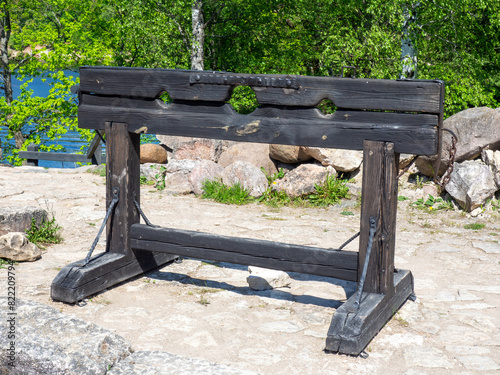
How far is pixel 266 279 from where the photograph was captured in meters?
4.86

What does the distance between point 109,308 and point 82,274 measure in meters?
0.36

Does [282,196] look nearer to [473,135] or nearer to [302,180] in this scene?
[302,180]

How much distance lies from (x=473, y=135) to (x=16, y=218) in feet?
19.8

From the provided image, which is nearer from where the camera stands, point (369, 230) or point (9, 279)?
point (369, 230)

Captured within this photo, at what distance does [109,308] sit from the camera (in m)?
4.34

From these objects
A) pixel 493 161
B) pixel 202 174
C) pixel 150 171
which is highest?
pixel 493 161

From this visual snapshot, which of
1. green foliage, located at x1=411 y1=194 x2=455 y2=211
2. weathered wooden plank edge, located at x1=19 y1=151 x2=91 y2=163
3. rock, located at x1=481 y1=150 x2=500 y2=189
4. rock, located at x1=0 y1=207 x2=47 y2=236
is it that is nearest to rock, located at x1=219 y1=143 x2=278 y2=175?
green foliage, located at x1=411 y1=194 x2=455 y2=211

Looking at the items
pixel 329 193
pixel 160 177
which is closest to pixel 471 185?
pixel 329 193

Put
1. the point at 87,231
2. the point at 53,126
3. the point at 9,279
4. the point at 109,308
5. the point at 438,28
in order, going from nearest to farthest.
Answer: the point at 109,308 < the point at 9,279 < the point at 87,231 < the point at 438,28 < the point at 53,126

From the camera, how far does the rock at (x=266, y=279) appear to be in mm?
4828

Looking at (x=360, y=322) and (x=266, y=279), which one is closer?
(x=360, y=322)

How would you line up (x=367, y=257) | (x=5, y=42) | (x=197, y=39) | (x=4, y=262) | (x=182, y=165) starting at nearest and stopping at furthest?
(x=367, y=257), (x=4, y=262), (x=182, y=165), (x=197, y=39), (x=5, y=42)

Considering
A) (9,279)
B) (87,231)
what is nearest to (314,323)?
(9,279)

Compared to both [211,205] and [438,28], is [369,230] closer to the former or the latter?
[211,205]
